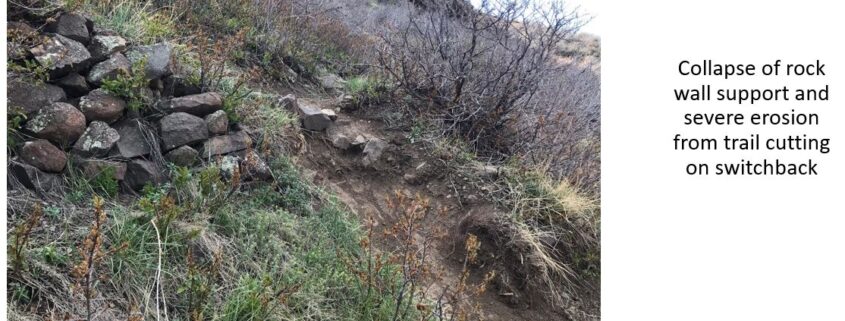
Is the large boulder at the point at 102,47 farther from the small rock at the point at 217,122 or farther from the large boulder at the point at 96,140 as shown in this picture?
the small rock at the point at 217,122

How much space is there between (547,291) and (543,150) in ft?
5.11

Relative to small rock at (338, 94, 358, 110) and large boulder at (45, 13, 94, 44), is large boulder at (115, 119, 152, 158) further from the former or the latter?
small rock at (338, 94, 358, 110)

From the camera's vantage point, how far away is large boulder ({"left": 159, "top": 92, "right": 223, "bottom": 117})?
377 centimetres

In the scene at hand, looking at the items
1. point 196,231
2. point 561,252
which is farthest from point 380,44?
point 196,231

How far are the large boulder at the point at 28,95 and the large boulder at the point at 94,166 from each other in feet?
1.14

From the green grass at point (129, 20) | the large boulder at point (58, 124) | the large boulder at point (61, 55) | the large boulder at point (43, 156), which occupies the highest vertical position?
the green grass at point (129, 20)

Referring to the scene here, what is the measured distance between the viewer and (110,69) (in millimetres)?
3586

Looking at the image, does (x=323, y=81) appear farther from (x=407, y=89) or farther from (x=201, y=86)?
(x=201, y=86)

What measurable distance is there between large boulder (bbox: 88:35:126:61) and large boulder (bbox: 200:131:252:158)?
2.63 ft

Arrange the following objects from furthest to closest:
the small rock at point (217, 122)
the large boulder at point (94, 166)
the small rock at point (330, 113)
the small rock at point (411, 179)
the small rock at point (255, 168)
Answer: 1. the small rock at point (330, 113)
2. the small rock at point (411, 179)
3. the small rock at point (217, 122)
4. the small rock at point (255, 168)
5. the large boulder at point (94, 166)

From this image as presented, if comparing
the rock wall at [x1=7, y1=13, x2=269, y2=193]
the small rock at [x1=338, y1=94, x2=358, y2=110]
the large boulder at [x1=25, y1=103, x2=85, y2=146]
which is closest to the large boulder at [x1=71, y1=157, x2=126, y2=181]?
the rock wall at [x1=7, y1=13, x2=269, y2=193]

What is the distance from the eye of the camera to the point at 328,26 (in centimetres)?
716

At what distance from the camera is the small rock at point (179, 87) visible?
391 centimetres

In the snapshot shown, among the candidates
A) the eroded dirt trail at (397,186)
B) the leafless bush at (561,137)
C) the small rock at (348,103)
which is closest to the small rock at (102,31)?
the eroded dirt trail at (397,186)
